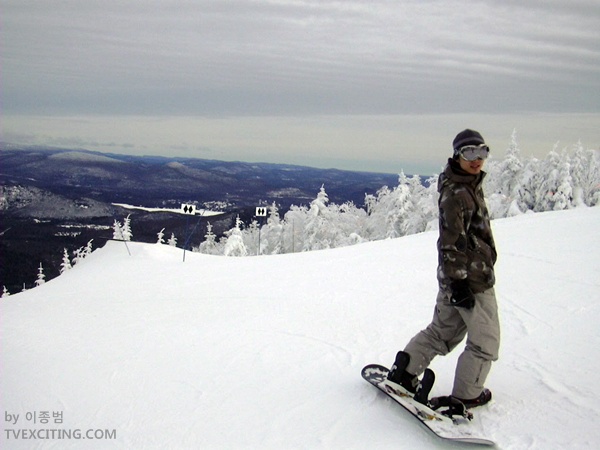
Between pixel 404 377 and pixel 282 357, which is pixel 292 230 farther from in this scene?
pixel 404 377

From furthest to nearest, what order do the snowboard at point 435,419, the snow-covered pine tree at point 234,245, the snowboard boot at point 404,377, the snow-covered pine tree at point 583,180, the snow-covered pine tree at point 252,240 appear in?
the snow-covered pine tree at point 252,240 < the snow-covered pine tree at point 234,245 < the snow-covered pine tree at point 583,180 < the snowboard boot at point 404,377 < the snowboard at point 435,419

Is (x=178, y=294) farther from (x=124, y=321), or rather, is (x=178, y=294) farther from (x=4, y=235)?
(x=4, y=235)

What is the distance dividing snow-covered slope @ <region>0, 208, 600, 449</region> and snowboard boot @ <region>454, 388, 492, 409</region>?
0.07 m

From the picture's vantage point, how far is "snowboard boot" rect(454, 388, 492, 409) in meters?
3.45

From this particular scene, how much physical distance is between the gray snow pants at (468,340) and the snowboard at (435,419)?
0.67 ft

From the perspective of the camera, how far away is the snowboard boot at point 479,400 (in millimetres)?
3453

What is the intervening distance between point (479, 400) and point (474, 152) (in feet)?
6.46

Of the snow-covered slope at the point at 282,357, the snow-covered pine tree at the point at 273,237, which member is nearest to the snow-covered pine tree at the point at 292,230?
the snow-covered pine tree at the point at 273,237

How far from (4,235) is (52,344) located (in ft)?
403

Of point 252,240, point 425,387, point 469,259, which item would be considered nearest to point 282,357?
point 425,387

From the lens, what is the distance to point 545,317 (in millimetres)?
5875

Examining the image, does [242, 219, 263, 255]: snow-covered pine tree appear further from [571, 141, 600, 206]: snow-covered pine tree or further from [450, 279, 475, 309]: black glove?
[450, 279, 475, 309]: black glove

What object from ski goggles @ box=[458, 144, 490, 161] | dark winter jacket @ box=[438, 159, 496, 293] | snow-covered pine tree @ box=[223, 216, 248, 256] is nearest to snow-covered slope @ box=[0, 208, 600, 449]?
dark winter jacket @ box=[438, 159, 496, 293]

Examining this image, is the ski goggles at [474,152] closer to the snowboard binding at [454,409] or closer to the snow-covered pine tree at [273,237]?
the snowboard binding at [454,409]
